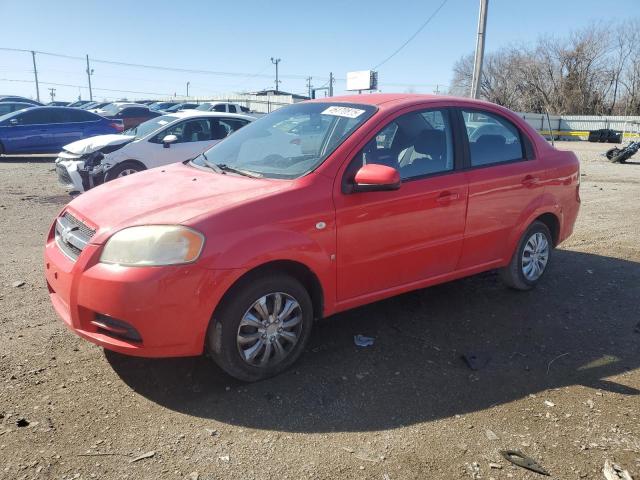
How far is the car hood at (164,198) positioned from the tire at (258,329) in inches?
20.9

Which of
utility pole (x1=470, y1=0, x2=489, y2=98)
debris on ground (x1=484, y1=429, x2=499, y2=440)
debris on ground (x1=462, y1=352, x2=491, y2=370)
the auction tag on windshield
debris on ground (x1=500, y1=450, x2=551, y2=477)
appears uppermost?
utility pole (x1=470, y1=0, x2=489, y2=98)

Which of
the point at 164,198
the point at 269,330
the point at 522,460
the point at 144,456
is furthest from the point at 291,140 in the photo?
the point at 522,460

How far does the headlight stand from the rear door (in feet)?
7.69

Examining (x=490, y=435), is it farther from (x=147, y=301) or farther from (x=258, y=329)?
(x=147, y=301)

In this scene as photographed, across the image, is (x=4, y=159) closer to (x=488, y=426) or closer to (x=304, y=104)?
(x=304, y=104)

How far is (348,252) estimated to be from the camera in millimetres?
3623

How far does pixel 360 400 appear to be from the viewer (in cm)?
327

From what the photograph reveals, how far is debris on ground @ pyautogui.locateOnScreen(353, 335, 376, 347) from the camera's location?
3.98 meters

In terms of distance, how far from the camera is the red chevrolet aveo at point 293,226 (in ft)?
9.92

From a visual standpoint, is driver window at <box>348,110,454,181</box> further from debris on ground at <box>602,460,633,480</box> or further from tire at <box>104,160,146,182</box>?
tire at <box>104,160,146,182</box>

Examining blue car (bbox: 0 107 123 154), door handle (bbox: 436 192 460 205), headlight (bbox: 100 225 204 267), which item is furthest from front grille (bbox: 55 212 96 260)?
blue car (bbox: 0 107 123 154)

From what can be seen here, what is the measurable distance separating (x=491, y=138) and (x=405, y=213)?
1.37 meters

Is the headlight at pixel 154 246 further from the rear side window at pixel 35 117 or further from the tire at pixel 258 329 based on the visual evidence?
the rear side window at pixel 35 117

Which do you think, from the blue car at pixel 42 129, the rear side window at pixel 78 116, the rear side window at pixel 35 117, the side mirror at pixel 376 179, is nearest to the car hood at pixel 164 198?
the side mirror at pixel 376 179
